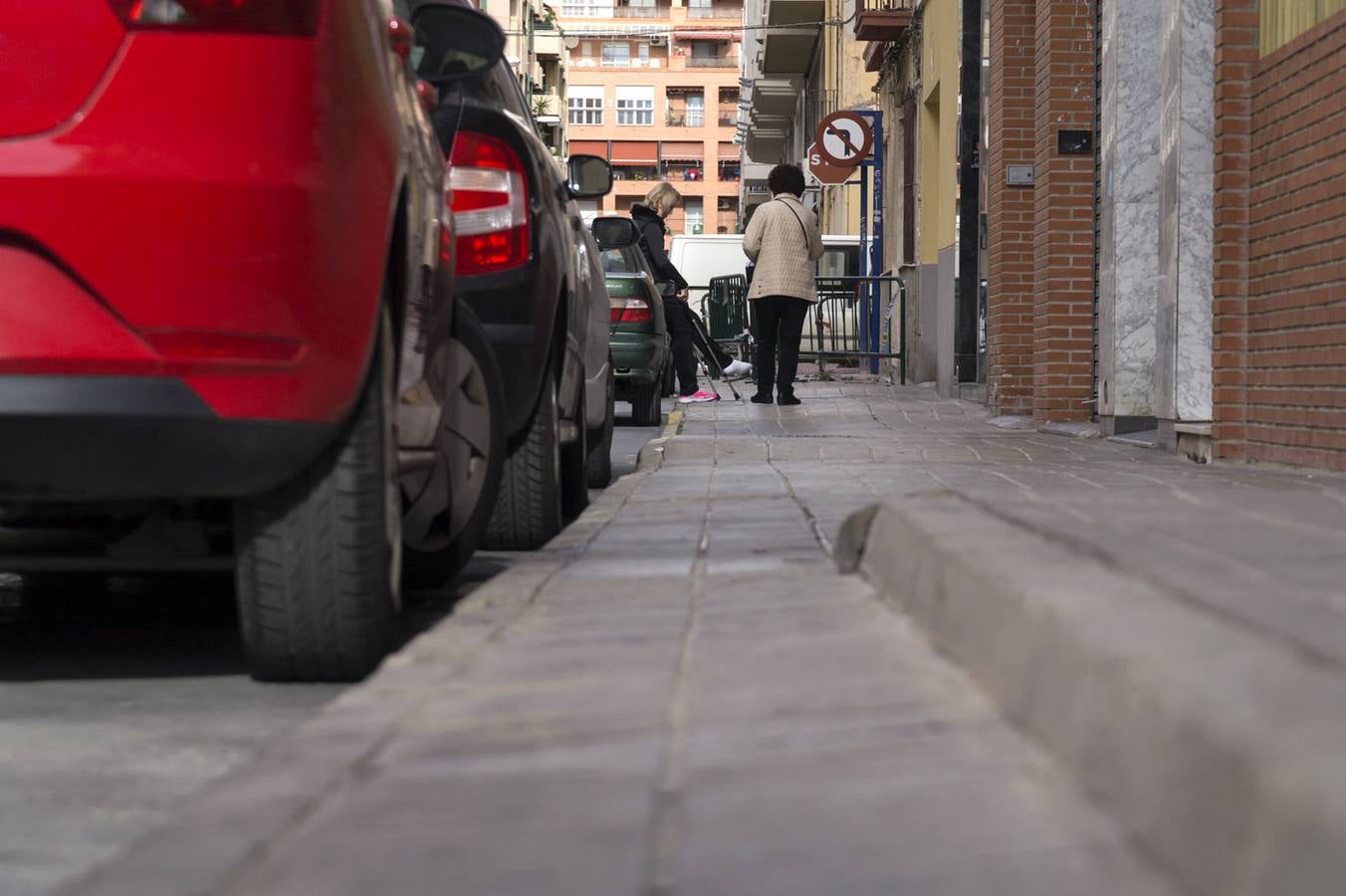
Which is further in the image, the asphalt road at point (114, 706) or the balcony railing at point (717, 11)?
the balcony railing at point (717, 11)

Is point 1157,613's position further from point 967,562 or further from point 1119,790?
point 967,562

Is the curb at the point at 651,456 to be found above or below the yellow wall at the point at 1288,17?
below

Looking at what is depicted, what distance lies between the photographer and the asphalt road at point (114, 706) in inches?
118

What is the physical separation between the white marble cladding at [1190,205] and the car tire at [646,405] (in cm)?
596

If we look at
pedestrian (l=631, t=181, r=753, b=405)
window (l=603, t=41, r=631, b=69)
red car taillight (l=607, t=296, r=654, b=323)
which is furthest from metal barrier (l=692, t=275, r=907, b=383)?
window (l=603, t=41, r=631, b=69)

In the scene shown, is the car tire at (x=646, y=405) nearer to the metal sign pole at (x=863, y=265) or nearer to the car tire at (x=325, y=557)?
the metal sign pole at (x=863, y=265)

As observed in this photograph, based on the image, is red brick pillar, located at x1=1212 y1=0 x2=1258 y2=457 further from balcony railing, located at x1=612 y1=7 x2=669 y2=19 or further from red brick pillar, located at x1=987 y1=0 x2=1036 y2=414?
balcony railing, located at x1=612 y1=7 x2=669 y2=19

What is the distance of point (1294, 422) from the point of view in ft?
28.7

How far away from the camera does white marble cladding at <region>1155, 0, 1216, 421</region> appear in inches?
383

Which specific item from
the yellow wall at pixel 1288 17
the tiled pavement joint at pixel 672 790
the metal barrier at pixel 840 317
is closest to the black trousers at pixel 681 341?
the metal barrier at pixel 840 317

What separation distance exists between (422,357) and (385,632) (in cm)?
78

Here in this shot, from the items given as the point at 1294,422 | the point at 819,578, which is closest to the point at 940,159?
the point at 1294,422

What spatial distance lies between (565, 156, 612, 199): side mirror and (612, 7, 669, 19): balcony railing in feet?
336

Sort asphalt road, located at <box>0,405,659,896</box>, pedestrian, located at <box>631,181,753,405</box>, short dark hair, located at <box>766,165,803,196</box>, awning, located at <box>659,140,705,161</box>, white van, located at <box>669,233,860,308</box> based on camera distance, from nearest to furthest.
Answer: asphalt road, located at <box>0,405,659,896</box> < short dark hair, located at <box>766,165,803,196</box> < pedestrian, located at <box>631,181,753,405</box> < white van, located at <box>669,233,860,308</box> < awning, located at <box>659,140,705,161</box>
